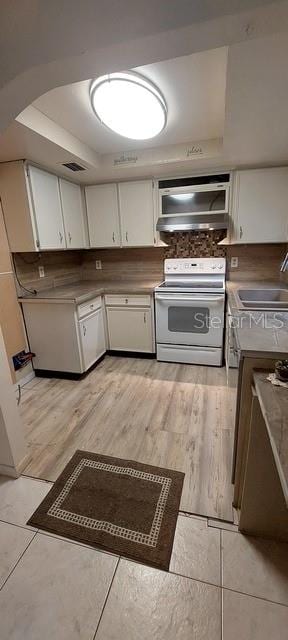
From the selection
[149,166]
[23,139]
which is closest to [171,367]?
[149,166]

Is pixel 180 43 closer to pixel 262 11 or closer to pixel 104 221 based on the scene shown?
pixel 262 11

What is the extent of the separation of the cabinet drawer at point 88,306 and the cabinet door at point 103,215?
2.42 feet

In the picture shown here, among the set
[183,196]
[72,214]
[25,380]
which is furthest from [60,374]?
[183,196]

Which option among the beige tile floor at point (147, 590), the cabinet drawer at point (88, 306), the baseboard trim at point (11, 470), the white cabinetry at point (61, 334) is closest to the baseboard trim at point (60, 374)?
the white cabinetry at point (61, 334)

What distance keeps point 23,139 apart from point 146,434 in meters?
2.18

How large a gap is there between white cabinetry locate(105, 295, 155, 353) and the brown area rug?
1.50m

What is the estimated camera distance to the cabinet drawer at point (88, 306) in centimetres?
253

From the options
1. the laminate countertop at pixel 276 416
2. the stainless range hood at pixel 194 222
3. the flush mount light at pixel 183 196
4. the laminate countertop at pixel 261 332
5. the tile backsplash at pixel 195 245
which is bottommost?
the laminate countertop at pixel 276 416

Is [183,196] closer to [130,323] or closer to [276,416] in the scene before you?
[130,323]

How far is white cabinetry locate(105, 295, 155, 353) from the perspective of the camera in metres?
2.90

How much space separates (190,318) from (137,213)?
4.30 ft

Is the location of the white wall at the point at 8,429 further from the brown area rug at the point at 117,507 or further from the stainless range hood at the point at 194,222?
the stainless range hood at the point at 194,222

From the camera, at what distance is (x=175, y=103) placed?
1.68m

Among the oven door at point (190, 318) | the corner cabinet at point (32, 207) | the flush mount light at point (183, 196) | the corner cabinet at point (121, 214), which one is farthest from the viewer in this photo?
the corner cabinet at point (121, 214)
